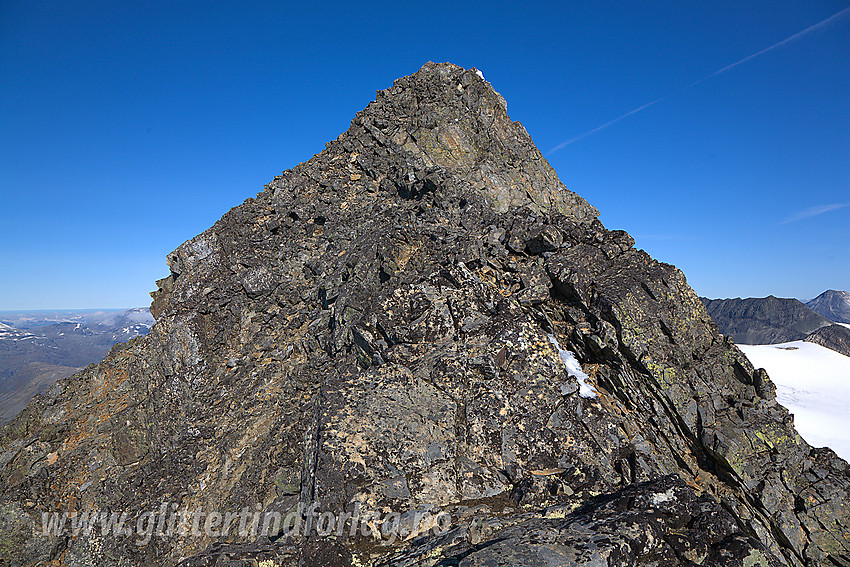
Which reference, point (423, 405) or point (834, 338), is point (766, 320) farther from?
point (423, 405)

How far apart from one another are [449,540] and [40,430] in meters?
22.1

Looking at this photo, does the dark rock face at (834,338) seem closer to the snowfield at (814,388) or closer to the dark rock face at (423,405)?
the snowfield at (814,388)

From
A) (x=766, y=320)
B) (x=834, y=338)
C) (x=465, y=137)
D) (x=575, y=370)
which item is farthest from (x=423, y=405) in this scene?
(x=766, y=320)

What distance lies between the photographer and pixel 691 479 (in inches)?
507

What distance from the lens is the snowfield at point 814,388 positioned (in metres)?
38.4

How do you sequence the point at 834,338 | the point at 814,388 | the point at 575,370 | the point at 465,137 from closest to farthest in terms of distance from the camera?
the point at 575,370
the point at 465,137
the point at 814,388
the point at 834,338

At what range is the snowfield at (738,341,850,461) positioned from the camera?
38.4 m

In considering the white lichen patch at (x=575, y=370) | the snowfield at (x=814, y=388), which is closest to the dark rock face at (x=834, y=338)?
the snowfield at (x=814, y=388)

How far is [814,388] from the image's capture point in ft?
169

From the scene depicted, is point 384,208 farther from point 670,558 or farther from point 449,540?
point 670,558

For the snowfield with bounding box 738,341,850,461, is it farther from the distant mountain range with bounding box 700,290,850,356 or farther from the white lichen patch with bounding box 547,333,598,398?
the distant mountain range with bounding box 700,290,850,356

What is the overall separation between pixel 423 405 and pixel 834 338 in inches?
5261

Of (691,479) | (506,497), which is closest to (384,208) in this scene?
(506,497)

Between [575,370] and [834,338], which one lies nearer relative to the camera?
[575,370]
